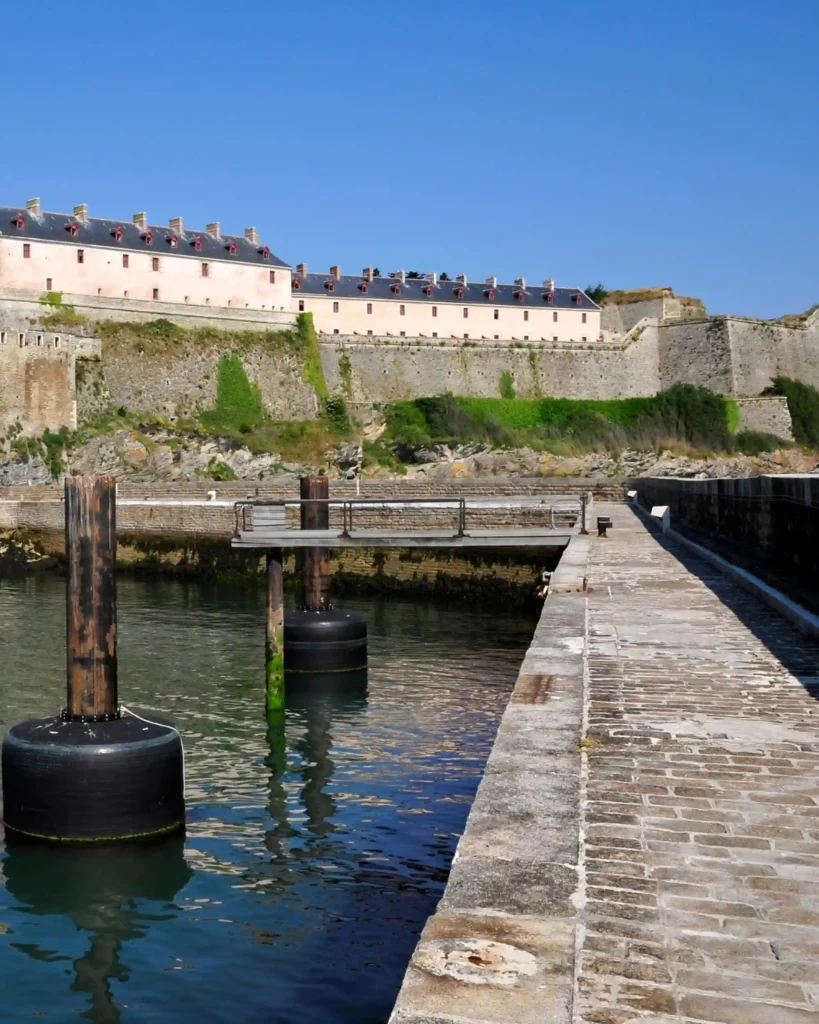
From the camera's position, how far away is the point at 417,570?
89.8ft

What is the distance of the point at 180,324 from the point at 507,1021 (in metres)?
54.8

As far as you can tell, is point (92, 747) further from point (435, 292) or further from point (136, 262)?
point (435, 292)

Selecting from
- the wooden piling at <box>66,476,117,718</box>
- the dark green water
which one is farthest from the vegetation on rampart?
the wooden piling at <box>66,476,117,718</box>

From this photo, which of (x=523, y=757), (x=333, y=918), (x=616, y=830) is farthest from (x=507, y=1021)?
(x=333, y=918)

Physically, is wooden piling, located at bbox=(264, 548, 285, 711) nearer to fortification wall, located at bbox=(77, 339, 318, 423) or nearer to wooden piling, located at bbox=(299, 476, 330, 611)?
wooden piling, located at bbox=(299, 476, 330, 611)

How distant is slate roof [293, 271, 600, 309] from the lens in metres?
64.4

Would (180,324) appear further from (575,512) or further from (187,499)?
(575,512)

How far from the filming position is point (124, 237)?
55750 mm

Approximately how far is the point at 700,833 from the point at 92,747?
A: 5269 mm

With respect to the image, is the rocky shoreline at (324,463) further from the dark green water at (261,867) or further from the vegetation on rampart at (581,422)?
the dark green water at (261,867)

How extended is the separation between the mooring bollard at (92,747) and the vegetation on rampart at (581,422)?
43.9 meters

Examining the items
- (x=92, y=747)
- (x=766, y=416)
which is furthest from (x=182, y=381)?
(x=92, y=747)

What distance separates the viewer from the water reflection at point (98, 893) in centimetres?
659

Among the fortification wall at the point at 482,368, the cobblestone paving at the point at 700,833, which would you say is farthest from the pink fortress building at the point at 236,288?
the cobblestone paving at the point at 700,833
